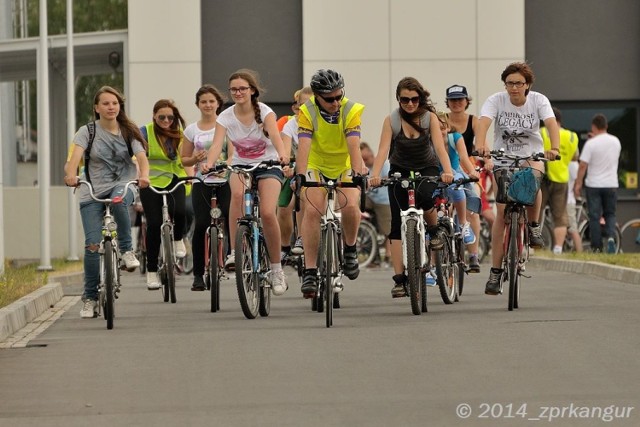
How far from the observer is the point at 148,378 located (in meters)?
8.91

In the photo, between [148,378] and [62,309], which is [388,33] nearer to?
[62,309]

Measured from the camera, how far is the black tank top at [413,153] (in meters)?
12.8

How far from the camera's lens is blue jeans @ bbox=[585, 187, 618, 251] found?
2264cm

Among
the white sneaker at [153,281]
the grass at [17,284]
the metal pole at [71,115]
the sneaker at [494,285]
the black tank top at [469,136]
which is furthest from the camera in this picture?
the metal pole at [71,115]

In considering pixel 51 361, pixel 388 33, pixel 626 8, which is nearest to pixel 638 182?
pixel 626 8

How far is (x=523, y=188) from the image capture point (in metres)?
12.7

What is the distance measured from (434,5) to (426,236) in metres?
16.5

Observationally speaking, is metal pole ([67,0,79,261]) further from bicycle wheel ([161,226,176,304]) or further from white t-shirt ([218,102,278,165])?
A: white t-shirt ([218,102,278,165])

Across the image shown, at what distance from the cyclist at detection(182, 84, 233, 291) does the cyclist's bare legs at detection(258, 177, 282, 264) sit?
4.61ft

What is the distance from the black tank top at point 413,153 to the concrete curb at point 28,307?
302 centimetres

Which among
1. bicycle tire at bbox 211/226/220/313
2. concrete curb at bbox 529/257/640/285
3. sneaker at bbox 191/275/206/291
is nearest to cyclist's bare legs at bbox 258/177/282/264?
bicycle tire at bbox 211/226/220/313

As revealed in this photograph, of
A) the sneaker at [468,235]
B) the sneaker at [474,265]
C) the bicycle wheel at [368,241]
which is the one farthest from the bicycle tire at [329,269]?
the bicycle wheel at [368,241]

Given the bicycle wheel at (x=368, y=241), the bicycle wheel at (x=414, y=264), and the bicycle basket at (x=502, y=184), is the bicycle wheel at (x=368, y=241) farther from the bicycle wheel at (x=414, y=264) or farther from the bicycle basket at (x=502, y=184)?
the bicycle wheel at (x=414, y=264)

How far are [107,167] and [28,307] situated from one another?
1.44 metres
